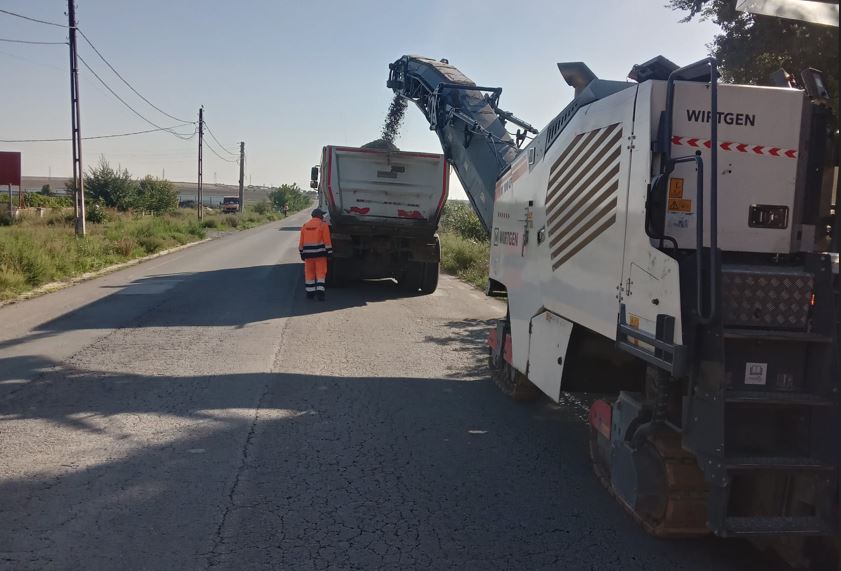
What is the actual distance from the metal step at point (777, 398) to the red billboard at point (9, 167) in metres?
41.6

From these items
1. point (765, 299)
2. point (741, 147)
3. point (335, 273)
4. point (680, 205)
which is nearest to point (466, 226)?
point (335, 273)

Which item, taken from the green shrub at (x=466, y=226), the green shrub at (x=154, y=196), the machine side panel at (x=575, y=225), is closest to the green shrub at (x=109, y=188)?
the green shrub at (x=154, y=196)

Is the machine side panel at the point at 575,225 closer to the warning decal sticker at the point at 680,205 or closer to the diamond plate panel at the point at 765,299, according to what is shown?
the warning decal sticker at the point at 680,205

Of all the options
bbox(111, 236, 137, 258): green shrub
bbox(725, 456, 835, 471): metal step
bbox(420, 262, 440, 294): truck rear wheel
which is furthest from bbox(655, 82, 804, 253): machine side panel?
bbox(111, 236, 137, 258): green shrub

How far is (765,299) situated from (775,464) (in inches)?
31.6

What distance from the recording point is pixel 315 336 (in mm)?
9852

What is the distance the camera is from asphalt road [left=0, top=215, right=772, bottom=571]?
378cm

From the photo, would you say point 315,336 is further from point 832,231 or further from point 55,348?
point 832,231

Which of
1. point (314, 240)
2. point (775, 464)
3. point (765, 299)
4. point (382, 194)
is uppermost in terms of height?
point (382, 194)

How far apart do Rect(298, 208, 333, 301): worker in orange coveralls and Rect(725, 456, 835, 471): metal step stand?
10460 mm

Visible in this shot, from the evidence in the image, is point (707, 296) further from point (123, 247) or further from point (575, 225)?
point (123, 247)

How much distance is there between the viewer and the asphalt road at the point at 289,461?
12.4ft

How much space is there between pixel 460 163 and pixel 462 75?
6.88 feet

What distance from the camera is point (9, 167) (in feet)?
127
